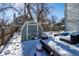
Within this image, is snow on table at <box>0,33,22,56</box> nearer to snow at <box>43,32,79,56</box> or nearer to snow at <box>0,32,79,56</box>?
snow at <box>0,32,79,56</box>

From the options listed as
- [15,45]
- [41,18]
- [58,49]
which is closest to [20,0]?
[41,18]

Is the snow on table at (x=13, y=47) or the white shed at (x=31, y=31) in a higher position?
the white shed at (x=31, y=31)

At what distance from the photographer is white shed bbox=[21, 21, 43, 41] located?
4.21ft

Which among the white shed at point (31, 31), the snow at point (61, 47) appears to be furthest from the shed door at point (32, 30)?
the snow at point (61, 47)

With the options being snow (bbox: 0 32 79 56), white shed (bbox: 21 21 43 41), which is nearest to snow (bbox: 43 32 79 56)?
snow (bbox: 0 32 79 56)

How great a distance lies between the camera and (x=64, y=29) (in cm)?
130

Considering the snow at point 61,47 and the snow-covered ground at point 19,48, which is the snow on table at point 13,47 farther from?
the snow at point 61,47

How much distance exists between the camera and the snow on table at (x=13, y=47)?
1.28 meters

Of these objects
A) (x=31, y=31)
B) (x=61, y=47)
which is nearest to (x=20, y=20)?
(x=31, y=31)

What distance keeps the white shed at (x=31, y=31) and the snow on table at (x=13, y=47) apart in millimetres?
51

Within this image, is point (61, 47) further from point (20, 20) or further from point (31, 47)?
point (20, 20)

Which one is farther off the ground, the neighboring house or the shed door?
the neighboring house

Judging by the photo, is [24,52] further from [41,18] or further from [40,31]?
[41,18]

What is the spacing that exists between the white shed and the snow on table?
51mm
